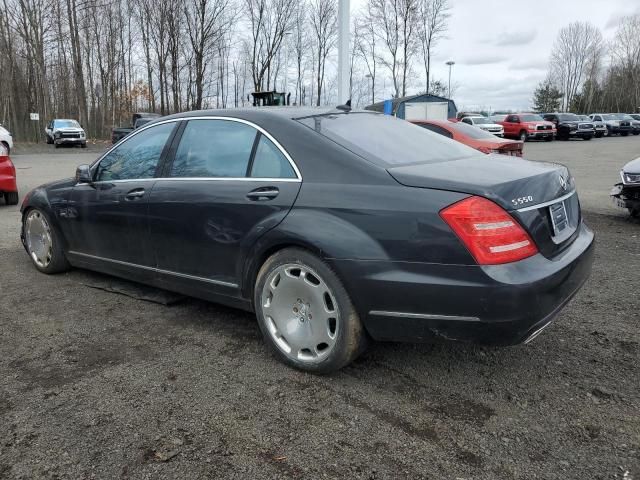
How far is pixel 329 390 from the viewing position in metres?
2.81

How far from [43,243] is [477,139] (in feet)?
27.3

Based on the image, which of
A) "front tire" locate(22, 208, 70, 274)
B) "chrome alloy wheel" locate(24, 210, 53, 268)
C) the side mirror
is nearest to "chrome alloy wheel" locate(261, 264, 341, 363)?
the side mirror

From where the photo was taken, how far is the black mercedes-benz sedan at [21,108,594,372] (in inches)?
97.3

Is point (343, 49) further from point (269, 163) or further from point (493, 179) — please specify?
point (493, 179)

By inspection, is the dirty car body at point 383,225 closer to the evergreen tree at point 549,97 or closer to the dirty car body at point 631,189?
the dirty car body at point 631,189

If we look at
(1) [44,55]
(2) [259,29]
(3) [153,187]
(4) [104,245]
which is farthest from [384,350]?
(2) [259,29]

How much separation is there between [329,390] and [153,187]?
195 centimetres

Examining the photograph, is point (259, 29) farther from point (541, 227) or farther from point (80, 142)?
point (541, 227)

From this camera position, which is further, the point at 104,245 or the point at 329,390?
the point at 104,245

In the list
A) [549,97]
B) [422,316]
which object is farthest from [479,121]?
[549,97]

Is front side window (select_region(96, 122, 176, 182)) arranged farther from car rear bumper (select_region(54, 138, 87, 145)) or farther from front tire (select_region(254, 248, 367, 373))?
car rear bumper (select_region(54, 138, 87, 145))

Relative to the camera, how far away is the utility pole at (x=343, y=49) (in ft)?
36.2

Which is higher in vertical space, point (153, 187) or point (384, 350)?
point (153, 187)

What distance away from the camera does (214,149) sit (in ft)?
11.5
